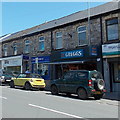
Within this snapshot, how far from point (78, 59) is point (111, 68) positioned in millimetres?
3177

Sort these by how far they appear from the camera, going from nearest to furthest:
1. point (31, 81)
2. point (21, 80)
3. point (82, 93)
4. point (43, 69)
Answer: point (82, 93)
point (31, 81)
point (21, 80)
point (43, 69)

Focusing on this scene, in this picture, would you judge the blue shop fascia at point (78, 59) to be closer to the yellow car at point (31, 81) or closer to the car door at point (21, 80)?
the yellow car at point (31, 81)

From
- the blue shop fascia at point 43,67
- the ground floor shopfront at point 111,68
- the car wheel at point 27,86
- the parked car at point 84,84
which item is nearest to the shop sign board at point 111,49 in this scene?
the ground floor shopfront at point 111,68

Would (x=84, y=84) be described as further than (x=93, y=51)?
No

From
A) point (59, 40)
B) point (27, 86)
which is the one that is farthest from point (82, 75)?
point (59, 40)

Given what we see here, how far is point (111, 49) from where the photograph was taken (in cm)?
1519

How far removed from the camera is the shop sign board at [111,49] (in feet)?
48.5

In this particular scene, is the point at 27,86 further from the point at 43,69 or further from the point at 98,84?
the point at 98,84

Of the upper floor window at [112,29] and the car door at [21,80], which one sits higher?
the upper floor window at [112,29]

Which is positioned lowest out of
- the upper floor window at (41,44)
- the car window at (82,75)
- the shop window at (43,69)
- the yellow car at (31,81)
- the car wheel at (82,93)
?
the car wheel at (82,93)

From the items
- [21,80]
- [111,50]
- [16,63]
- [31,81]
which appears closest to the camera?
[111,50]

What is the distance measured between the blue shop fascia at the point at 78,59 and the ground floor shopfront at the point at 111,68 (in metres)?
0.58

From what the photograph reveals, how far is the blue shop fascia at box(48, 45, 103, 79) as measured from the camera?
16172mm

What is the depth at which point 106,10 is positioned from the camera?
16594 millimetres
